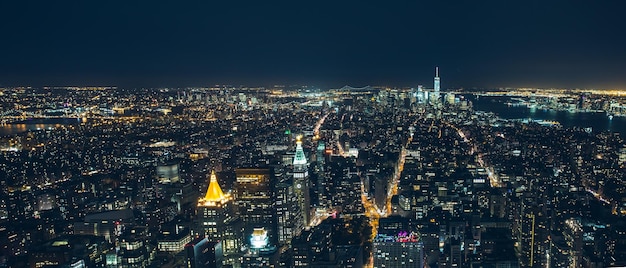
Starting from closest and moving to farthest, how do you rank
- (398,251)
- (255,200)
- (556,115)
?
1. (398,251)
2. (255,200)
3. (556,115)

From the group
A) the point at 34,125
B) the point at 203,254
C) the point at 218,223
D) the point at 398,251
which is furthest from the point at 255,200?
the point at 34,125

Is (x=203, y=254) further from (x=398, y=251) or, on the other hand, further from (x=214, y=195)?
(x=398, y=251)

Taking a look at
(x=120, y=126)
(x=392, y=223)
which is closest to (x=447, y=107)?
(x=120, y=126)

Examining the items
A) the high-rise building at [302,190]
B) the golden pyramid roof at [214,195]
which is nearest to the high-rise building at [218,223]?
the golden pyramid roof at [214,195]

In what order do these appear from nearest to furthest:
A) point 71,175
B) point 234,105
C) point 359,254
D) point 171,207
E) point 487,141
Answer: point 359,254, point 171,207, point 71,175, point 487,141, point 234,105

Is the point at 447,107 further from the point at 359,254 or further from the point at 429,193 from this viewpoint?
the point at 359,254

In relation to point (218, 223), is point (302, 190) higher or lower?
higher
